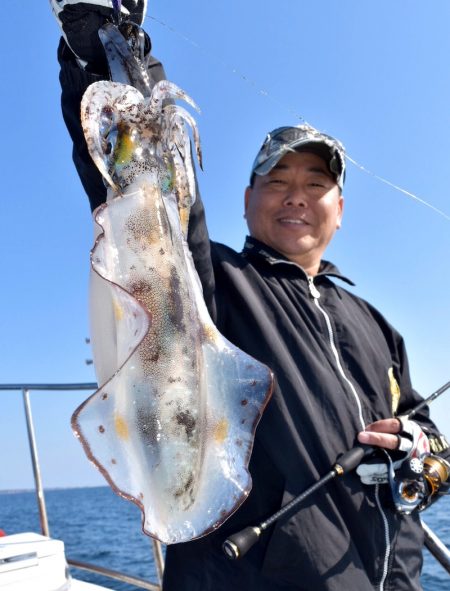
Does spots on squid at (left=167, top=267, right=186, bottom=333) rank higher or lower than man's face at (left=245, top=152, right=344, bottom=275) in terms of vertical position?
lower

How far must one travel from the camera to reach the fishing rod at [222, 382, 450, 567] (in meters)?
2.01

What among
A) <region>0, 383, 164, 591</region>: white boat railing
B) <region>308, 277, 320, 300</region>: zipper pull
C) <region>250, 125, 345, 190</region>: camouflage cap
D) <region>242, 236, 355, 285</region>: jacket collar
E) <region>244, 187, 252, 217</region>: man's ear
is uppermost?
<region>250, 125, 345, 190</region>: camouflage cap

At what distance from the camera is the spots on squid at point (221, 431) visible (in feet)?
5.10

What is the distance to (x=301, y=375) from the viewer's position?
8.23 feet

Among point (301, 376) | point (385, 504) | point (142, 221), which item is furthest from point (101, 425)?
point (385, 504)

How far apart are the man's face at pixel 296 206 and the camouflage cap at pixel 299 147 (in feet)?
0.14

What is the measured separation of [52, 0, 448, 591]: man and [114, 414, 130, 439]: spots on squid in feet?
2.63

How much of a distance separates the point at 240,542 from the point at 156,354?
93cm

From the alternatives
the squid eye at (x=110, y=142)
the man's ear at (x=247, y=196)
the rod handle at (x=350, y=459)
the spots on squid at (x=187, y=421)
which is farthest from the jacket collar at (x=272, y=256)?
the spots on squid at (x=187, y=421)

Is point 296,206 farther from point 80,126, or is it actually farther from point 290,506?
point 290,506

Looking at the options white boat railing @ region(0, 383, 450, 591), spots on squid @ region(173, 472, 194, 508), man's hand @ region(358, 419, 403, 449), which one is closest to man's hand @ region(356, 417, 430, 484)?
man's hand @ region(358, 419, 403, 449)

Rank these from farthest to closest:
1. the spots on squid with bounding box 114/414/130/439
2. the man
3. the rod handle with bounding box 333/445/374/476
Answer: the rod handle with bounding box 333/445/374/476, the man, the spots on squid with bounding box 114/414/130/439

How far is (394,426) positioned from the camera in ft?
8.71

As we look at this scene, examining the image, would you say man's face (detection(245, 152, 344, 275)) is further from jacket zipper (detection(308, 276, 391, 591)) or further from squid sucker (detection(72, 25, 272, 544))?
squid sucker (detection(72, 25, 272, 544))
